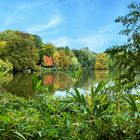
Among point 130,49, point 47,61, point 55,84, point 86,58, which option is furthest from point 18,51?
point 130,49

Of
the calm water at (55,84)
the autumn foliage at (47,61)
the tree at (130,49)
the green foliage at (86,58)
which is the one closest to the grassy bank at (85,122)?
the calm water at (55,84)

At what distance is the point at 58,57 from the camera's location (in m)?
81.5

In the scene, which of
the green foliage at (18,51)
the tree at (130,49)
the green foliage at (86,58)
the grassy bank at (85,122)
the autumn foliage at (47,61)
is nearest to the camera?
the grassy bank at (85,122)

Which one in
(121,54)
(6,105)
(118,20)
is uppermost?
(118,20)

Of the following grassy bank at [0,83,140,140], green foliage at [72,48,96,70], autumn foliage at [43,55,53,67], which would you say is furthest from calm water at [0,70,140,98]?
green foliage at [72,48,96,70]

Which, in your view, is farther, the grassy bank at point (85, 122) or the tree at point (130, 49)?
the tree at point (130, 49)

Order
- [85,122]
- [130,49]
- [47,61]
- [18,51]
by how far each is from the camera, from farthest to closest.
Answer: [47,61] < [18,51] < [130,49] < [85,122]

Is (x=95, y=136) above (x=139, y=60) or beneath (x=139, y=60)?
beneath

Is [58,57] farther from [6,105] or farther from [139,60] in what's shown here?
[6,105]

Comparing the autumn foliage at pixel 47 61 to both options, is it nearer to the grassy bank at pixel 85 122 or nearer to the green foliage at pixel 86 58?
the green foliage at pixel 86 58

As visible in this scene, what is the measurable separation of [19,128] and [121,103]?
0.55m

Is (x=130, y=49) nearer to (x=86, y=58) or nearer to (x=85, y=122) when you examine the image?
(x=85, y=122)

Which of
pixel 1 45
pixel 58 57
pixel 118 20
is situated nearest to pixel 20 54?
pixel 1 45

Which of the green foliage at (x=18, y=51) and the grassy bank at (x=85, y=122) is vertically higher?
the green foliage at (x=18, y=51)
